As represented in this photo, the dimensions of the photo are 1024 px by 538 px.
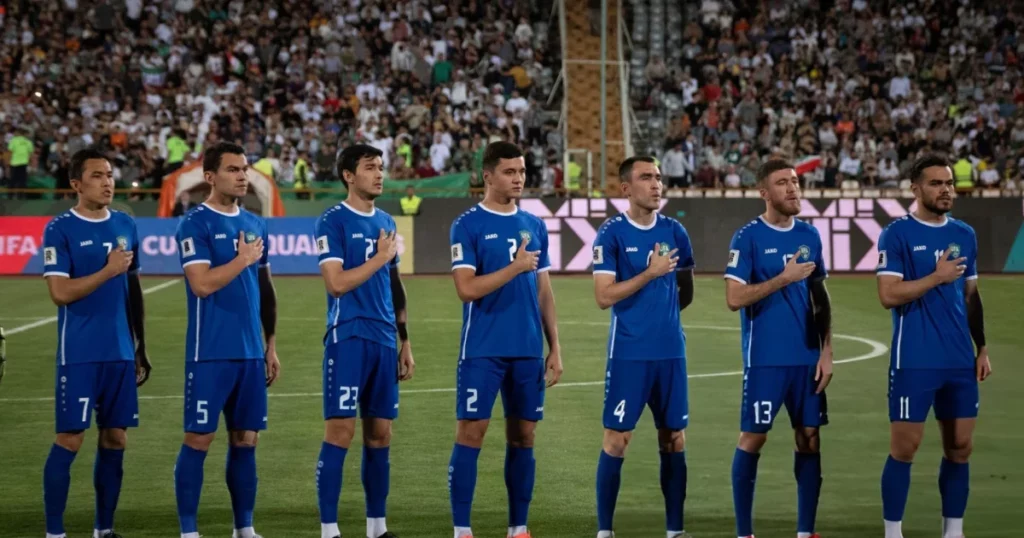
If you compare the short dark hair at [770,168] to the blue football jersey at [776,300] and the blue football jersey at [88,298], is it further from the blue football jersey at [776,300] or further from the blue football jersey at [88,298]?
the blue football jersey at [88,298]

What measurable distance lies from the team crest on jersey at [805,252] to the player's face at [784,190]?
215 mm

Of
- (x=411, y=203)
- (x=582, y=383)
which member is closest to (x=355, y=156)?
(x=582, y=383)

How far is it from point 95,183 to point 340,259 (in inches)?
61.3

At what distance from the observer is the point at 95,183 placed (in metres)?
8.79

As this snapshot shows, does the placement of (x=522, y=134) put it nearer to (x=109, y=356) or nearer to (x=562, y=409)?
(x=562, y=409)

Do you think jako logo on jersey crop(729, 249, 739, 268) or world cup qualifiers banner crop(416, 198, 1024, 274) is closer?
jako logo on jersey crop(729, 249, 739, 268)

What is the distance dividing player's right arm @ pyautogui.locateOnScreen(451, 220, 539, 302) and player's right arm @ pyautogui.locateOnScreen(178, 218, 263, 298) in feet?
3.89

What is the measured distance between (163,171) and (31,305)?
816 cm

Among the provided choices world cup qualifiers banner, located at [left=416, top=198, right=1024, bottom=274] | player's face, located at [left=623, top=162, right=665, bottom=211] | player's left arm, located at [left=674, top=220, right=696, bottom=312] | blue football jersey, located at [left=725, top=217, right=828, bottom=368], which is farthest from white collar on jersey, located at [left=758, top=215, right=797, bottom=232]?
world cup qualifiers banner, located at [left=416, top=198, right=1024, bottom=274]

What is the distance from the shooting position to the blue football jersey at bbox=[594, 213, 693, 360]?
8.67m

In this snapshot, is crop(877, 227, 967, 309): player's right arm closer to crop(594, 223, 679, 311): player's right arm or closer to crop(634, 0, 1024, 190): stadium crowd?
crop(594, 223, 679, 311): player's right arm

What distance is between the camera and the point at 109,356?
8.68 metres

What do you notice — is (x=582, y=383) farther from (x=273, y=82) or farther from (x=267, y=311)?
(x=273, y=82)

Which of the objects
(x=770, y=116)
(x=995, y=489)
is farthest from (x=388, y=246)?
(x=770, y=116)
